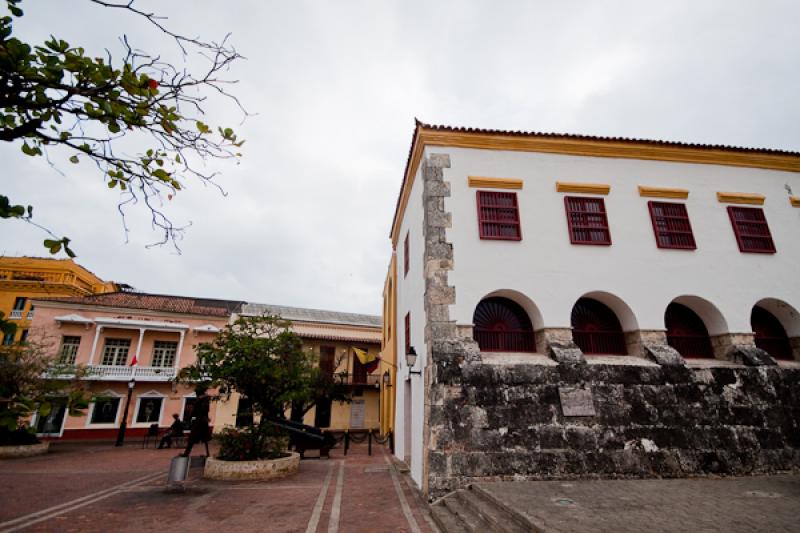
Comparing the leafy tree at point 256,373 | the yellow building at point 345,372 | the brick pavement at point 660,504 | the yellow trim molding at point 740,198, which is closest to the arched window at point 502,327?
the brick pavement at point 660,504

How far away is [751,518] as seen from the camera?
489cm

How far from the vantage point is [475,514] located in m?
5.83

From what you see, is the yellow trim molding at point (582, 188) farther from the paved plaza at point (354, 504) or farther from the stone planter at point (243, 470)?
the stone planter at point (243, 470)

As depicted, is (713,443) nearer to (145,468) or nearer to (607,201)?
(607,201)

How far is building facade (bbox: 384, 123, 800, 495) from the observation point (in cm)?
738

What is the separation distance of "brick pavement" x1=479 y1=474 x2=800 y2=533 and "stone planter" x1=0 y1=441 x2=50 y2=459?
647 inches

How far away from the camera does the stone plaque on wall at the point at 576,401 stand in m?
7.51

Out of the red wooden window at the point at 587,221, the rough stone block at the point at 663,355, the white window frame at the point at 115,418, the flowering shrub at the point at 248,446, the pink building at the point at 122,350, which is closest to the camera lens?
the rough stone block at the point at 663,355

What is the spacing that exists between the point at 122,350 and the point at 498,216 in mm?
24051

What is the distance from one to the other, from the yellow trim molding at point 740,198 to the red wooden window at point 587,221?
3.51 metres

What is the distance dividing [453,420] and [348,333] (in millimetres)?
21515

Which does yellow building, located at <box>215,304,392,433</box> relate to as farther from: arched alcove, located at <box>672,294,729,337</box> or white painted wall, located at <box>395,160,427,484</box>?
arched alcove, located at <box>672,294,729,337</box>

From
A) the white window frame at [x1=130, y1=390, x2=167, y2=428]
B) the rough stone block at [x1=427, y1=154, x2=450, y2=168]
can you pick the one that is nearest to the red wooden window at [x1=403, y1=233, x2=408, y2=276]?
the rough stone block at [x1=427, y1=154, x2=450, y2=168]

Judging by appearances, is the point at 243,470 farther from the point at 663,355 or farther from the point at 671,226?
the point at 671,226
